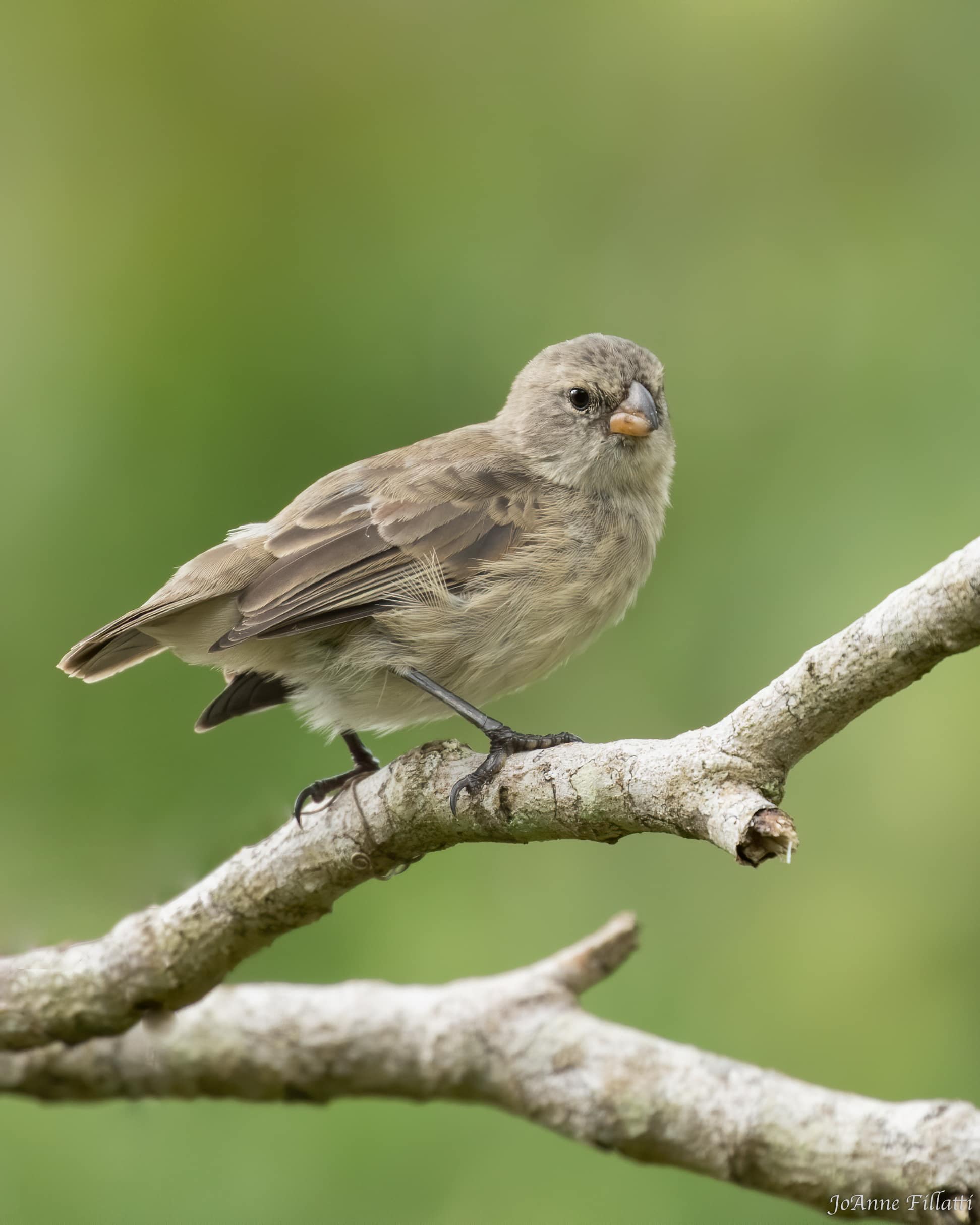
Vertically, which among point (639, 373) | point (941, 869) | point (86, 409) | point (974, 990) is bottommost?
point (974, 990)

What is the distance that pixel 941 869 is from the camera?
381 centimetres

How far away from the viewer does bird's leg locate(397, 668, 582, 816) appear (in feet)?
8.50

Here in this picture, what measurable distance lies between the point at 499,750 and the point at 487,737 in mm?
191

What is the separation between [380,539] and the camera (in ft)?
10.7

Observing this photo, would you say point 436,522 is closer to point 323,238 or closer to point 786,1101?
point 786,1101

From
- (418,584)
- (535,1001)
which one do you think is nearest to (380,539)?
(418,584)

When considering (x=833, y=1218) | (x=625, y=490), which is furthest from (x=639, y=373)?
(x=833, y=1218)

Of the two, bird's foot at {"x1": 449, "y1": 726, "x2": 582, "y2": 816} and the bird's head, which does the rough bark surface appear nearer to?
bird's foot at {"x1": 449, "y1": 726, "x2": 582, "y2": 816}

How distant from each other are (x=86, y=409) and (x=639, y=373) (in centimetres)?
180

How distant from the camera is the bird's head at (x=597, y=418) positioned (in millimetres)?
3617

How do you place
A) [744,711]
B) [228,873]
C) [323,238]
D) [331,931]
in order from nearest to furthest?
[744,711] < [228,873] < [331,931] < [323,238]

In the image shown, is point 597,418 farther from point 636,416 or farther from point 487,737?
point 487,737

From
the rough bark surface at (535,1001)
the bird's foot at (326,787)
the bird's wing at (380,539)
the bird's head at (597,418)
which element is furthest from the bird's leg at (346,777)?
the bird's head at (597,418)

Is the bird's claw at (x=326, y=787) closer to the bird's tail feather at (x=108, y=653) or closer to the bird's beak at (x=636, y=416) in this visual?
the bird's tail feather at (x=108, y=653)
